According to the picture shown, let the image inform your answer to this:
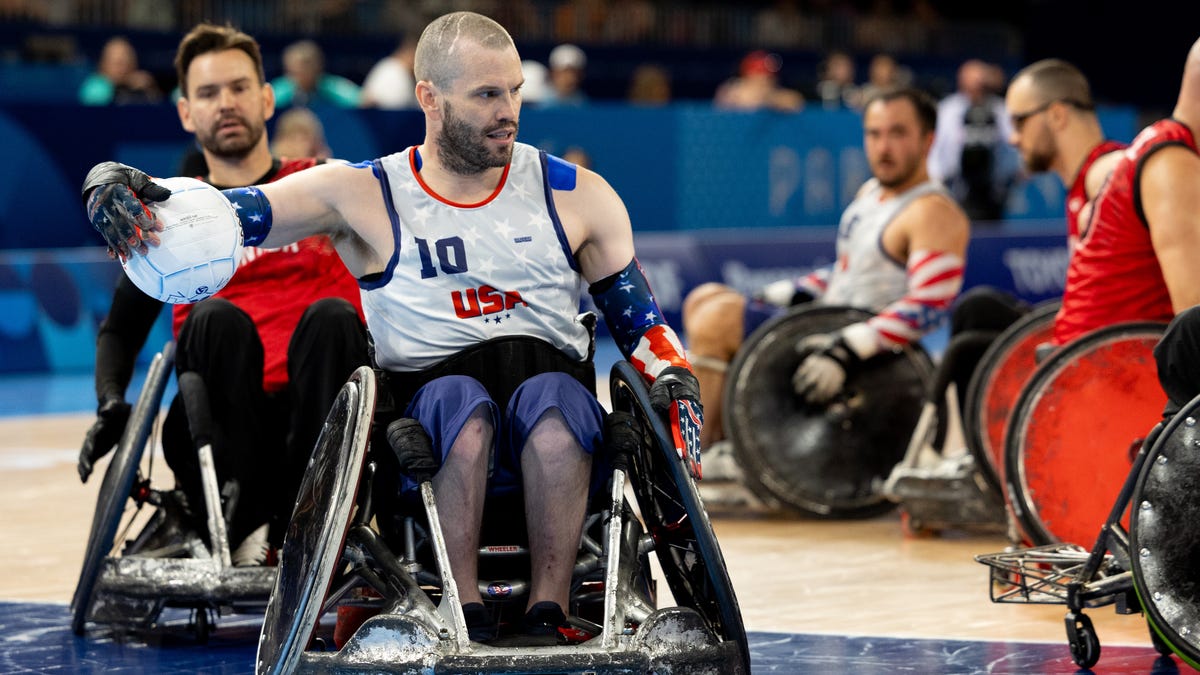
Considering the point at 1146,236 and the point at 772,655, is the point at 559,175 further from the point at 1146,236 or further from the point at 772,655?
the point at 1146,236

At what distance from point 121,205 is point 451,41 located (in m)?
0.81

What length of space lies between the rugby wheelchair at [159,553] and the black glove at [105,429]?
12 cm

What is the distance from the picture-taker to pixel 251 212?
4.13 metres

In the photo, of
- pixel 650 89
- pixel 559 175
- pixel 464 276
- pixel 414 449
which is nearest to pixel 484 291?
pixel 464 276

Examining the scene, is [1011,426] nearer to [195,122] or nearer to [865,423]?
[865,423]

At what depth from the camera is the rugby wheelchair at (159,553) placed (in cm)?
486

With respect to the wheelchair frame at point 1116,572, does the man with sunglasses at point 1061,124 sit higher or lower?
higher

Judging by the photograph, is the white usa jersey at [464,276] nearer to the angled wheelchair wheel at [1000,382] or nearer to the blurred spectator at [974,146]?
the angled wheelchair wheel at [1000,382]

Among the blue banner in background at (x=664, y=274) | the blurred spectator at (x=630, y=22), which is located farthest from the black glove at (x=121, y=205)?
the blurred spectator at (x=630, y=22)

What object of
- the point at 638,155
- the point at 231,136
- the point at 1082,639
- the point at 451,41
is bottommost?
the point at 1082,639

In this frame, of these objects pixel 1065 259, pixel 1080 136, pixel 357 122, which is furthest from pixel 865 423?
pixel 1065 259

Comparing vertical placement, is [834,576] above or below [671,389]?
below

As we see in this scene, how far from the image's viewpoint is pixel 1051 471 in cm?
548

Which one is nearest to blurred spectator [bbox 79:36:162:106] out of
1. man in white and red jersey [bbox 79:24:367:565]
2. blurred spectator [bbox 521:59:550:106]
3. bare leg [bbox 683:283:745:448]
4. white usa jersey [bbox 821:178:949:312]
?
blurred spectator [bbox 521:59:550:106]
